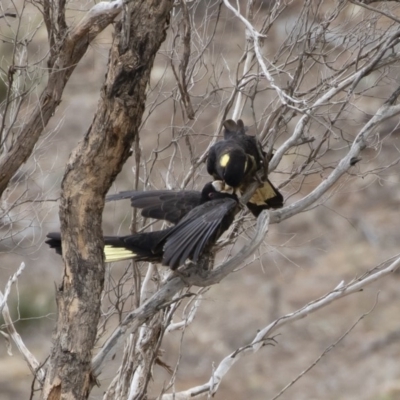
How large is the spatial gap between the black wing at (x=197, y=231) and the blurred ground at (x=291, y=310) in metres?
5.22

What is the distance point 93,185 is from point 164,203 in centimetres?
113

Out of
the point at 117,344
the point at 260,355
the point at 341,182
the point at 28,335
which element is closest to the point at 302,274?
the point at 260,355

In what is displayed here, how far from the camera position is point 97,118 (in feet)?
13.1

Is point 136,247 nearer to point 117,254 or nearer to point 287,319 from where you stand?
point 117,254

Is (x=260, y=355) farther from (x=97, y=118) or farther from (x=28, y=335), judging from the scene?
(x=97, y=118)

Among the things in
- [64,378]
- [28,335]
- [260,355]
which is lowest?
[64,378]

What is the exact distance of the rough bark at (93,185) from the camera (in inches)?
155

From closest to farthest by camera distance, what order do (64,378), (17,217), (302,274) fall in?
1. (64,378)
2. (17,217)
3. (302,274)

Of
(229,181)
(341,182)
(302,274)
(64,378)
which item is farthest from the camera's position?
(302,274)

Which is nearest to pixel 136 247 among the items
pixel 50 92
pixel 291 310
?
pixel 50 92

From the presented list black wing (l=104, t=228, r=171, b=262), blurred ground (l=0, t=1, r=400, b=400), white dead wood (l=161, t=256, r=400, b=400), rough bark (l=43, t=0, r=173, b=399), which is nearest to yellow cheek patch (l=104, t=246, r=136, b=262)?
black wing (l=104, t=228, r=171, b=262)

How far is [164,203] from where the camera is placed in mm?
5105

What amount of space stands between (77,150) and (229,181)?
134cm

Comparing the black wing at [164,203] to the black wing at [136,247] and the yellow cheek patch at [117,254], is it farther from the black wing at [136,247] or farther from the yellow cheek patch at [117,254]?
the yellow cheek patch at [117,254]
